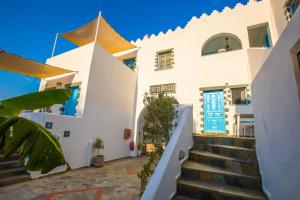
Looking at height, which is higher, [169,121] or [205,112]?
[205,112]

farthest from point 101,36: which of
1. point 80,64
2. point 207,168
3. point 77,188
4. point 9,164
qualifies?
point 207,168

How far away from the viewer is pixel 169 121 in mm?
5285

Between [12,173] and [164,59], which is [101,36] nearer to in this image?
[164,59]

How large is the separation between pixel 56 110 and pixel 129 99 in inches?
191

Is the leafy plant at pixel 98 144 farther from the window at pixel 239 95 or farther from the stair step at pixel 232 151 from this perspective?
the window at pixel 239 95

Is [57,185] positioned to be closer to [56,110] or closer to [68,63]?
[56,110]

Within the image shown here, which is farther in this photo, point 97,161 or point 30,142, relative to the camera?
point 97,161

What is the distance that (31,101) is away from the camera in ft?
8.03

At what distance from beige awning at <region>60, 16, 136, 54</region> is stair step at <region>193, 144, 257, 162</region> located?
32.1 ft

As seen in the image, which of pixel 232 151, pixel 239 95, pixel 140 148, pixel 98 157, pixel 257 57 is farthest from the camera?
pixel 140 148

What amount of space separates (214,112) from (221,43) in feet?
17.3

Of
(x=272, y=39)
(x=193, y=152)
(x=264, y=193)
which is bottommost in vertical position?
(x=264, y=193)

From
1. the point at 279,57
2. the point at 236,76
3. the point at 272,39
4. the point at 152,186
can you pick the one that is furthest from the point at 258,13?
the point at 152,186

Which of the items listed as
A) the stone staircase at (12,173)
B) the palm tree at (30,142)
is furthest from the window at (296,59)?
the stone staircase at (12,173)
